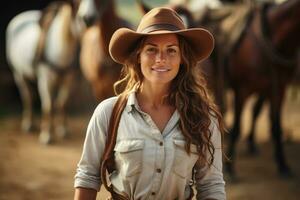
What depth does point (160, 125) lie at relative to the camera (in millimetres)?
2113

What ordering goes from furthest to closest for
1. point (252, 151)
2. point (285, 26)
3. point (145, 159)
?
point (252, 151) < point (285, 26) < point (145, 159)

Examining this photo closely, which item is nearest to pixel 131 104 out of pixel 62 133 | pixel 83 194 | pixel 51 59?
pixel 83 194

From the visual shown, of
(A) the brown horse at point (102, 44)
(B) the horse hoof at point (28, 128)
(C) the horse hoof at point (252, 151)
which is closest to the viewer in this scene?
(A) the brown horse at point (102, 44)

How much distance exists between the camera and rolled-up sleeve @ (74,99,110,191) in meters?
2.12

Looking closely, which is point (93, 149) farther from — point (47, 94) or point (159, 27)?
point (47, 94)

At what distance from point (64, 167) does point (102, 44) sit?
144 centimetres

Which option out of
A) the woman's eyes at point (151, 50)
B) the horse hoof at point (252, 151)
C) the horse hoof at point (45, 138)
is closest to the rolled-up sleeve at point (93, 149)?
the woman's eyes at point (151, 50)

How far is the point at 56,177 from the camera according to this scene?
599 centimetres

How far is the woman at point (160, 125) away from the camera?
2.07m

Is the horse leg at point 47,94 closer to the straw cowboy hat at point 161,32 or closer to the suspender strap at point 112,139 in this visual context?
the straw cowboy hat at point 161,32

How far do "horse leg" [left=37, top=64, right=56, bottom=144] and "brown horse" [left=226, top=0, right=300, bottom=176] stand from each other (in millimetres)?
2523

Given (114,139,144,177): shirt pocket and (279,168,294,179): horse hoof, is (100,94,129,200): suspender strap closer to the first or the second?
(114,139,144,177): shirt pocket

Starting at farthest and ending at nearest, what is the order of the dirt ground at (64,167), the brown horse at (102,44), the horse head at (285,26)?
the brown horse at (102,44) < the horse head at (285,26) < the dirt ground at (64,167)

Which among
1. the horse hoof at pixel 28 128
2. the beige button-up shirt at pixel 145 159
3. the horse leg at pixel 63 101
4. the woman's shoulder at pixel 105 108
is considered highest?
the woman's shoulder at pixel 105 108
